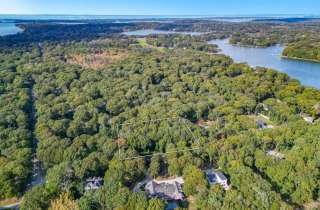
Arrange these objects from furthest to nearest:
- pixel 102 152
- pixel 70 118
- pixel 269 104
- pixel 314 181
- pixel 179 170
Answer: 1. pixel 269 104
2. pixel 70 118
3. pixel 102 152
4. pixel 179 170
5. pixel 314 181

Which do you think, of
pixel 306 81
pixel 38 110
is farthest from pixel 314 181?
pixel 306 81

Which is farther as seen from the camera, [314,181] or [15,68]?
[15,68]

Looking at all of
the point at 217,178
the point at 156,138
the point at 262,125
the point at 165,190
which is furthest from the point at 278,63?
the point at 165,190

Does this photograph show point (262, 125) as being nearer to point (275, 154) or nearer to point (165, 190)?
point (275, 154)

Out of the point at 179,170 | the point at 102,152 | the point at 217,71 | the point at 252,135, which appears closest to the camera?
the point at 179,170

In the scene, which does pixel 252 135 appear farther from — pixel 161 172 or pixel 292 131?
pixel 161 172

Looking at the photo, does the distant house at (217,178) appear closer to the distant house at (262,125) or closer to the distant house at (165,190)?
the distant house at (165,190)

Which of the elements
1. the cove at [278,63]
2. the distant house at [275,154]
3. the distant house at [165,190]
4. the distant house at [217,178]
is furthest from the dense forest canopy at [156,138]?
the cove at [278,63]

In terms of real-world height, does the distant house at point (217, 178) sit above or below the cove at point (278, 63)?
above
